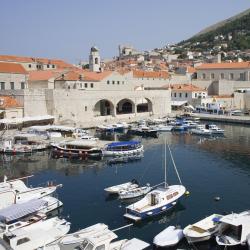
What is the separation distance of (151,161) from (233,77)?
4682 centimetres

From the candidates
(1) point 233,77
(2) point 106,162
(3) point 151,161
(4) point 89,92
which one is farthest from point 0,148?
(1) point 233,77

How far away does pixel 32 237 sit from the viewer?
48.2ft

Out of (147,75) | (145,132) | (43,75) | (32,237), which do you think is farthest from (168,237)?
(147,75)

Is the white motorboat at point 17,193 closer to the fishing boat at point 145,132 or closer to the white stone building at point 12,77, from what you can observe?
the fishing boat at point 145,132

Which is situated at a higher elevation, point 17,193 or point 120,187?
point 17,193

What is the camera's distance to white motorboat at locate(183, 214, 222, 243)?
15469 millimetres

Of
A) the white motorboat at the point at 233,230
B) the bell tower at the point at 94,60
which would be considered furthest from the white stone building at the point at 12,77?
the white motorboat at the point at 233,230

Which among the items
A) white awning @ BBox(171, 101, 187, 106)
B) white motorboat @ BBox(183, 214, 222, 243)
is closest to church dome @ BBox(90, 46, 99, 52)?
white awning @ BBox(171, 101, 187, 106)

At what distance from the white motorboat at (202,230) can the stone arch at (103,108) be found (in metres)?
37.3

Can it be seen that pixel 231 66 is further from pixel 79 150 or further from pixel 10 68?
pixel 79 150

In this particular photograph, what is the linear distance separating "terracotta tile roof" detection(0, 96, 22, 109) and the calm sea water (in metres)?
10.3

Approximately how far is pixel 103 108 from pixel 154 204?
36700 millimetres

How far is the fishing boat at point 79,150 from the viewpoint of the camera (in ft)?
107

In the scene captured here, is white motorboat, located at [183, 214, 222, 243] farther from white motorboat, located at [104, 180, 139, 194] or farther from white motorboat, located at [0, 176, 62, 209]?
white motorboat, located at [0, 176, 62, 209]
